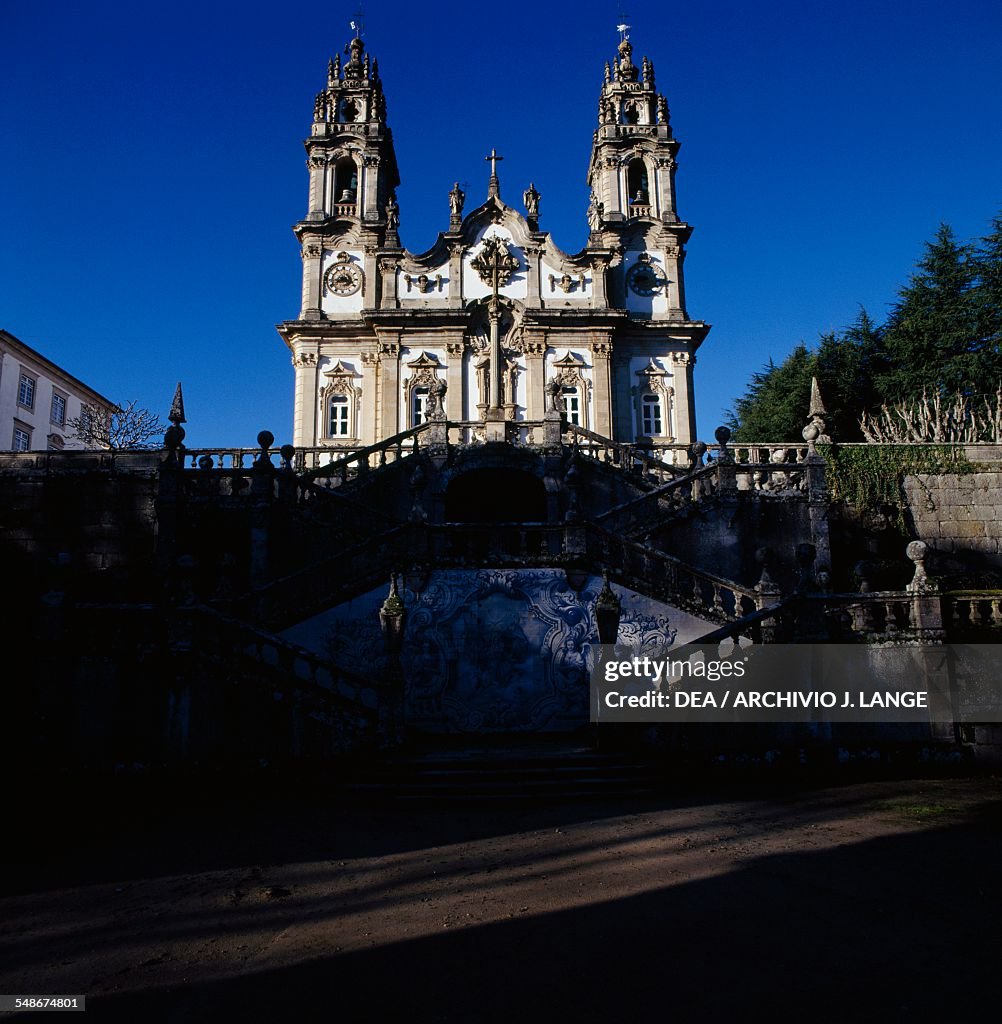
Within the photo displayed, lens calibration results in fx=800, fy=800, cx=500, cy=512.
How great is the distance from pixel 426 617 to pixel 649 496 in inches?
253

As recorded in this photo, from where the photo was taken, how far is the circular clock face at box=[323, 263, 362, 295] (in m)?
33.0

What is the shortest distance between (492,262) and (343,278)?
20.4 feet

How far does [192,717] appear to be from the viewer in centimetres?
1054

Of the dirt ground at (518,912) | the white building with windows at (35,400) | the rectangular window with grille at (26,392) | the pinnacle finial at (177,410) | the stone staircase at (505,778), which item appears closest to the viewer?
the dirt ground at (518,912)

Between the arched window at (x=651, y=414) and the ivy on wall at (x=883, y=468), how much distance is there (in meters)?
11.5

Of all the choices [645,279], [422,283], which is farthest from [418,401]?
[645,279]

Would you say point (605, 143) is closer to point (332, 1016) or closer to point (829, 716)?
point (829, 716)

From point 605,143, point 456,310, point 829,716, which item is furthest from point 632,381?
point 829,716

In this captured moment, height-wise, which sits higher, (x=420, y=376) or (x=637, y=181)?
(x=637, y=181)

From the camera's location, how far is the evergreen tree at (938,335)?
30.8 m

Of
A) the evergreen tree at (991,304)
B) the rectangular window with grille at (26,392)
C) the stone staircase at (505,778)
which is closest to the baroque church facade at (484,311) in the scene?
the evergreen tree at (991,304)

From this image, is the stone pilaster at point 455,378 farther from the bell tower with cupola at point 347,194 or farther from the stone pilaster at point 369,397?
the bell tower with cupola at point 347,194

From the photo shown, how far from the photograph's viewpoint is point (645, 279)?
111ft

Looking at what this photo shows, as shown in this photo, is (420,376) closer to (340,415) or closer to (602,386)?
(340,415)
